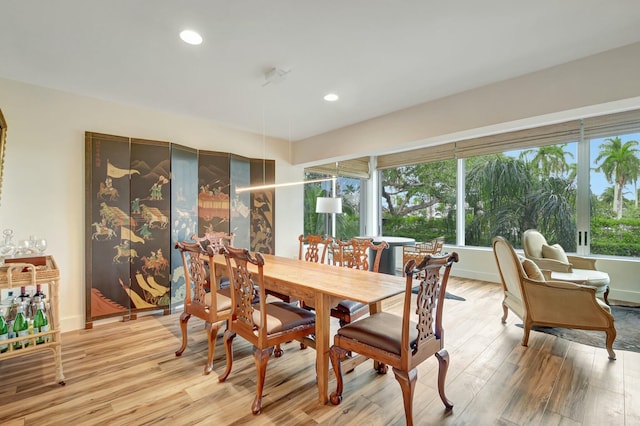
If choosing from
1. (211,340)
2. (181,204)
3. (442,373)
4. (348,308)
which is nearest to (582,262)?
(442,373)

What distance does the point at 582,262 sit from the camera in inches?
164

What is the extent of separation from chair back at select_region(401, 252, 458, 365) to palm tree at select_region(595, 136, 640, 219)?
4.60m

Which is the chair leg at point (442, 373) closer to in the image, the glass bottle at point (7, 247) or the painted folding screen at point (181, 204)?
the painted folding screen at point (181, 204)

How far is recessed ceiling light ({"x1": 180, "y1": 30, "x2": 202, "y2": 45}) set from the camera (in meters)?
2.20

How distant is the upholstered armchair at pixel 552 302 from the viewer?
266 centimetres

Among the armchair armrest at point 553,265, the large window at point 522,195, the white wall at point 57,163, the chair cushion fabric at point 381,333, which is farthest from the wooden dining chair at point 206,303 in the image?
the large window at point 522,195

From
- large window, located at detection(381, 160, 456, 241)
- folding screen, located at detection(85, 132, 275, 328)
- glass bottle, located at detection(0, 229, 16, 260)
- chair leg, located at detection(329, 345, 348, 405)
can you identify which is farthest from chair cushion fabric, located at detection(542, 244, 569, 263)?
glass bottle, located at detection(0, 229, 16, 260)

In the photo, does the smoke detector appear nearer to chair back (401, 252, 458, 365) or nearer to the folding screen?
the folding screen

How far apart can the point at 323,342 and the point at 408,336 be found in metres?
0.62

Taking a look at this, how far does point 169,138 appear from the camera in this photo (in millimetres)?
4027

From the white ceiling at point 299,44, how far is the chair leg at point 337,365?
2.26 m

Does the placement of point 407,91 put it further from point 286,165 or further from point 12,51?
point 12,51

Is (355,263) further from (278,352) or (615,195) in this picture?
(615,195)

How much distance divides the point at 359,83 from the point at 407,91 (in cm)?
56
